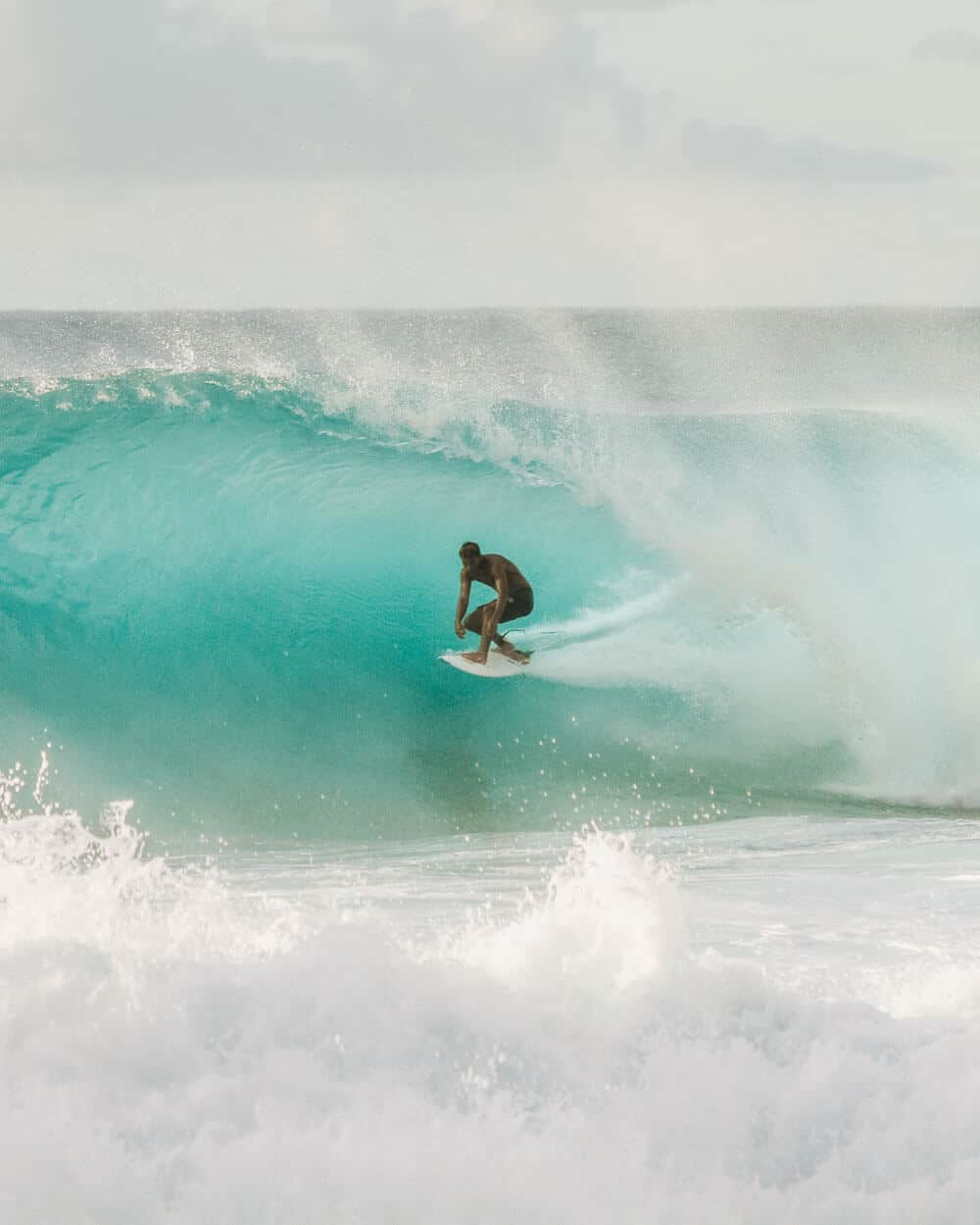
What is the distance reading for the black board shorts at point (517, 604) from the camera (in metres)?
9.04

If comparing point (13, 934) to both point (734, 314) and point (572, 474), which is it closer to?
point (572, 474)

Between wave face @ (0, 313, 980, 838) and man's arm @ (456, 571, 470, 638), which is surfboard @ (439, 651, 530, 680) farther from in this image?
man's arm @ (456, 571, 470, 638)

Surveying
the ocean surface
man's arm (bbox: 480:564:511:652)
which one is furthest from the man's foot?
the ocean surface

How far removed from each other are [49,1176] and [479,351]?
110 ft

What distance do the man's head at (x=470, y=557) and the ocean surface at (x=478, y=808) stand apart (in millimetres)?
1520

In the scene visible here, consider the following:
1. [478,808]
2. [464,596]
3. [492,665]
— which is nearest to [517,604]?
[464,596]

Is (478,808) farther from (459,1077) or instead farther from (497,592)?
(459,1077)

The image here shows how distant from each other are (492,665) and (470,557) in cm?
101

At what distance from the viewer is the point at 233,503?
1193cm

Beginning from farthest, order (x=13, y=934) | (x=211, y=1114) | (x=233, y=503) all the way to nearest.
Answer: (x=233, y=503), (x=13, y=934), (x=211, y=1114)

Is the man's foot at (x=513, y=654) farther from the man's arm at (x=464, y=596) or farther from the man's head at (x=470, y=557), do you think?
the man's head at (x=470, y=557)

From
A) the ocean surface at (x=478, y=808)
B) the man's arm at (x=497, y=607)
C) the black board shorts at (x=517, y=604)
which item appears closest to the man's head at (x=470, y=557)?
the man's arm at (x=497, y=607)

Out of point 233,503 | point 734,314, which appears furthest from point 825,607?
point 734,314

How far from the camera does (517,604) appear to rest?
908 centimetres
